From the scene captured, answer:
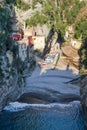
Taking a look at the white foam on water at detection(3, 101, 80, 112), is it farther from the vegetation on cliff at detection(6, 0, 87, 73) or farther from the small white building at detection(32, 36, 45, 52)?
the vegetation on cliff at detection(6, 0, 87, 73)

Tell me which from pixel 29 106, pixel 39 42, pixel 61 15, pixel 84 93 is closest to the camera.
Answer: pixel 84 93

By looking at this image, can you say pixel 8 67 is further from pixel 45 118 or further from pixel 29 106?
pixel 45 118

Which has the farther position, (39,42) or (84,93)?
(39,42)

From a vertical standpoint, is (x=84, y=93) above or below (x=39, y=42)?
below

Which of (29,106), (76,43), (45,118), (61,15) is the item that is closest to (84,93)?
(45,118)

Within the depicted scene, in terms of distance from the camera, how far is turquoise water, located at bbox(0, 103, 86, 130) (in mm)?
72500

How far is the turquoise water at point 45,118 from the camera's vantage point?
2854 inches

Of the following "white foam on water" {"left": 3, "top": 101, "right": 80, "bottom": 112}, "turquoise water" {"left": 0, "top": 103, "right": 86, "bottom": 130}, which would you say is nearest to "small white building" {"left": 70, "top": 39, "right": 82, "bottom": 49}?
"white foam on water" {"left": 3, "top": 101, "right": 80, "bottom": 112}

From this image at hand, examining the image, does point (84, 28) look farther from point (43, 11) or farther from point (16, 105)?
point (16, 105)

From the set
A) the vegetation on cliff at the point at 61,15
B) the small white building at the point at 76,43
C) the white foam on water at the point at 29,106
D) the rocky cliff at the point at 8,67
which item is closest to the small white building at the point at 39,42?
the vegetation on cliff at the point at 61,15

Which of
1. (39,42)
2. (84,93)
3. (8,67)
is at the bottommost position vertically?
(84,93)

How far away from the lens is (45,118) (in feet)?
249

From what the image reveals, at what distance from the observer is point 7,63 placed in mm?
83562

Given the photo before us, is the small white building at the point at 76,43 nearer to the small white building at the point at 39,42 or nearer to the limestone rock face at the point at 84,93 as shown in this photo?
the small white building at the point at 39,42
